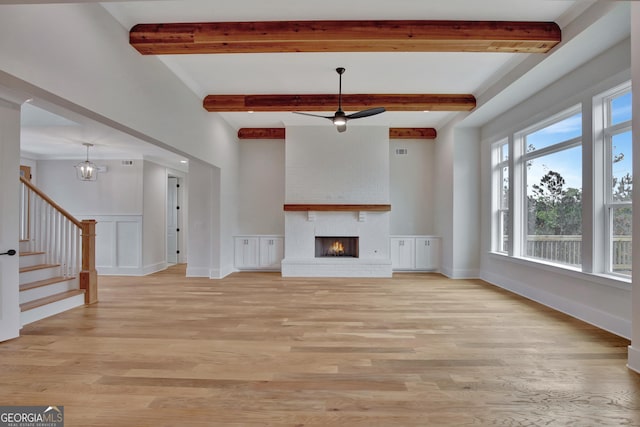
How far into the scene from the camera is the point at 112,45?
2.96 metres

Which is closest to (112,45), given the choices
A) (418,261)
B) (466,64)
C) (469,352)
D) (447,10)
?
(447,10)

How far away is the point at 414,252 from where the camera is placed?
676cm

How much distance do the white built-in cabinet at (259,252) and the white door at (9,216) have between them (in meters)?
4.00

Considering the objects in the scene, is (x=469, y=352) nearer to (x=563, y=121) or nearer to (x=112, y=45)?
(x=563, y=121)

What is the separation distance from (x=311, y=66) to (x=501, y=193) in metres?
4.07

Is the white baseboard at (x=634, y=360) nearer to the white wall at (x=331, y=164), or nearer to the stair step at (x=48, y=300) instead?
the white wall at (x=331, y=164)

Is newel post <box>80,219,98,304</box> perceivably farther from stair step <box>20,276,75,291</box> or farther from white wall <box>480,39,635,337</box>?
white wall <box>480,39,635,337</box>

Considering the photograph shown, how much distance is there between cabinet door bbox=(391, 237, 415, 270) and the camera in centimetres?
675

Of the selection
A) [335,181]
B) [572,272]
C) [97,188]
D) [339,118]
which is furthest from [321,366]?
[97,188]

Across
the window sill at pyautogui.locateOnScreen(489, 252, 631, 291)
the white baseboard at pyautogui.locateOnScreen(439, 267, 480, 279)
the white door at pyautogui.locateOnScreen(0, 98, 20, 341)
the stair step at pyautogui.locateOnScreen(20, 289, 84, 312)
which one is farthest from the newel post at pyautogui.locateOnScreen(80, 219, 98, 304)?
the window sill at pyautogui.locateOnScreen(489, 252, 631, 291)

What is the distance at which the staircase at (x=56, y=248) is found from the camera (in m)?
Answer: 4.09

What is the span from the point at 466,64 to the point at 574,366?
3579 millimetres

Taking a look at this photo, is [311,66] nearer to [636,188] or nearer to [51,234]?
[636,188]

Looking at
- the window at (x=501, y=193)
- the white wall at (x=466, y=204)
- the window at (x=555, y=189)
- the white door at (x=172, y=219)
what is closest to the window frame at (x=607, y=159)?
the window at (x=555, y=189)
